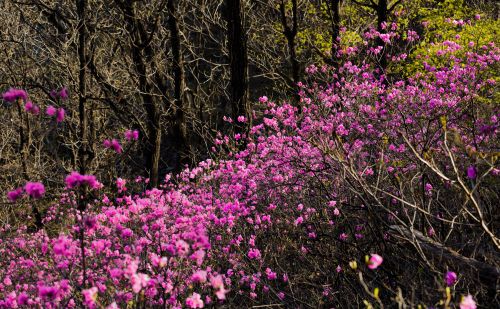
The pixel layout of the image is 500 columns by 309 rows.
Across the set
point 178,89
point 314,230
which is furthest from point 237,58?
point 314,230

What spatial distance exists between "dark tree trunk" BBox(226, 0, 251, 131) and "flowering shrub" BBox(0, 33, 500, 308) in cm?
66

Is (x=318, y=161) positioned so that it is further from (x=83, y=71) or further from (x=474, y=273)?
(x=83, y=71)

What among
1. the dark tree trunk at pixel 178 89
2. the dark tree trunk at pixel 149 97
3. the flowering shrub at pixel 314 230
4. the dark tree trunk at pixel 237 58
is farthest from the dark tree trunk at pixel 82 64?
the dark tree trunk at pixel 237 58

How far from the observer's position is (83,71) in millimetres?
11586

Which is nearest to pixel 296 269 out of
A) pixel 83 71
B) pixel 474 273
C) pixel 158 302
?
pixel 158 302

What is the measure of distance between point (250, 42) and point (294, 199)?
434 inches

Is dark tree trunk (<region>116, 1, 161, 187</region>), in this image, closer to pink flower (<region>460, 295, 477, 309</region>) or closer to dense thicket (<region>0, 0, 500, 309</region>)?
dense thicket (<region>0, 0, 500, 309</region>)

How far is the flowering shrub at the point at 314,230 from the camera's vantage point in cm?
340

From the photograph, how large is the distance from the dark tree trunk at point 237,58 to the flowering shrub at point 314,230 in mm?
661

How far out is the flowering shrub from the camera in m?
3.40

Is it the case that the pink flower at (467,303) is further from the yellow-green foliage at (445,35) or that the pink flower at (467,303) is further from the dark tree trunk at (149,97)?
the yellow-green foliage at (445,35)

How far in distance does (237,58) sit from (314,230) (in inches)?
171

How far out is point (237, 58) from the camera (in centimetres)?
930

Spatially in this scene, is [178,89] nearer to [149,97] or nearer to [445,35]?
[149,97]
